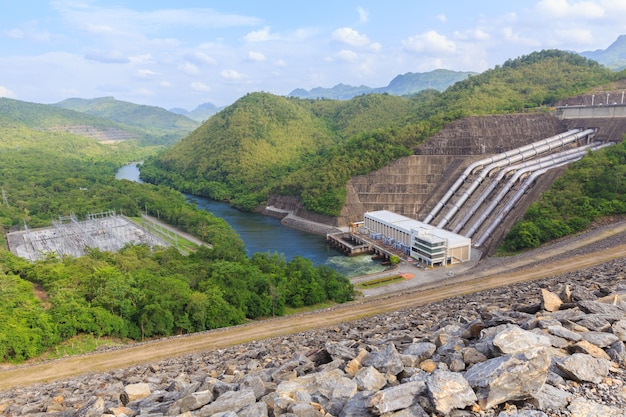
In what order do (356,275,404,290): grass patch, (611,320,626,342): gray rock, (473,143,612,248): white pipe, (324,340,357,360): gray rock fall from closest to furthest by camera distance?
1. (611,320,626,342): gray rock
2. (324,340,357,360): gray rock
3. (356,275,404,290): grass patch
4. (473,143,612,248): white pipe

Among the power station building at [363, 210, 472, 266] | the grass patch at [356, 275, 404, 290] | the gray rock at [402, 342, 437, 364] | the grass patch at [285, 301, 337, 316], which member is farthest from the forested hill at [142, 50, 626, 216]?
the gray rock at [402, 342, 437, 364]

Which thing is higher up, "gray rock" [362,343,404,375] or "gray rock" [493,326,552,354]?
"gray rock" [493,326,552,354]

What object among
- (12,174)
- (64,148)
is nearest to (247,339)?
(12,174)

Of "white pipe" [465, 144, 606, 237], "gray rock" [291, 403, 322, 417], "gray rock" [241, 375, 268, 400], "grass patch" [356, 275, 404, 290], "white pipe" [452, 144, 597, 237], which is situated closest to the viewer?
"gray rock" [291, 403, 322, 417]

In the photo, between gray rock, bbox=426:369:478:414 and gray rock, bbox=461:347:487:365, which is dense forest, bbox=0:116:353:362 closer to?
gray rock, bbox=461:347:487:365

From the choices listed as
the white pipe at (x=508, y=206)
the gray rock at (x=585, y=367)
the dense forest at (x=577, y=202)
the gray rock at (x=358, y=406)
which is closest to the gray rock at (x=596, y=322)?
the gray rock at (x=585, y=367)

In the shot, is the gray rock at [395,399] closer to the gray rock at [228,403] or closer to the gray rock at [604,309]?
the gray rock at [228,403]
